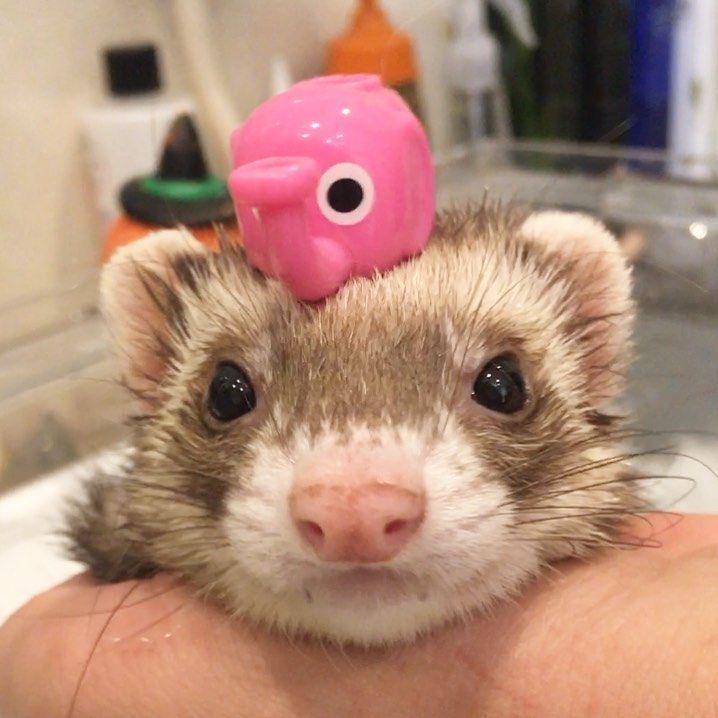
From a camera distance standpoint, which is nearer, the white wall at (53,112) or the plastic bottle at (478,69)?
the white wall at (53,112)

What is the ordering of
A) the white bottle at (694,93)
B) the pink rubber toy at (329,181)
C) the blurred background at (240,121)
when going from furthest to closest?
the white bottle at (694,93), the blurred background at (240,121), the pink rubber toy at (329,181)

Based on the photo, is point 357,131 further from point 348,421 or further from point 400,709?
point 400,709

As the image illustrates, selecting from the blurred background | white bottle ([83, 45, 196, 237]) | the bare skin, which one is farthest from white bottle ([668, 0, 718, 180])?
the bare skin

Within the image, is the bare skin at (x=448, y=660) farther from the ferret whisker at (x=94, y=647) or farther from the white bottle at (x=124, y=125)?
the white bottle at (x=124, y=125)

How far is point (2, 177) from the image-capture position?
1.51m

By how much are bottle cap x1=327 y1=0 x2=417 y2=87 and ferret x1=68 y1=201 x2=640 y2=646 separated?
0.85 metres

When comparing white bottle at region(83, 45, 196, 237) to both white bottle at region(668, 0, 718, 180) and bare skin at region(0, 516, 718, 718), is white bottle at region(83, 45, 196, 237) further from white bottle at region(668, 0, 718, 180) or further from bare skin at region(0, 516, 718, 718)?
white bottle at region(668, 0, 718, 180)

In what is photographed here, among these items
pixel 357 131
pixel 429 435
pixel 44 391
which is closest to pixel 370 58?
pixel 44 391

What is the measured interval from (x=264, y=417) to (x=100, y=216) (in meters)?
0.93

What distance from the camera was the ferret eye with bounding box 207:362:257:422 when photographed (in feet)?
2.80

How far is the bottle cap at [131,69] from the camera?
157 centimetres

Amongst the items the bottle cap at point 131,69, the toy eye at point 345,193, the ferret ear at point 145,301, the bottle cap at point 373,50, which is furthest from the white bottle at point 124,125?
the toy eye at point 345,193

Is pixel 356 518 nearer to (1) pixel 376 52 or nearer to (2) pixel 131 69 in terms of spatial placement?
(2) pixel 131 69

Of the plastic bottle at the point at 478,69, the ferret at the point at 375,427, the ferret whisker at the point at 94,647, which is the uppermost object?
the plastic bottle at the point at 478,69
